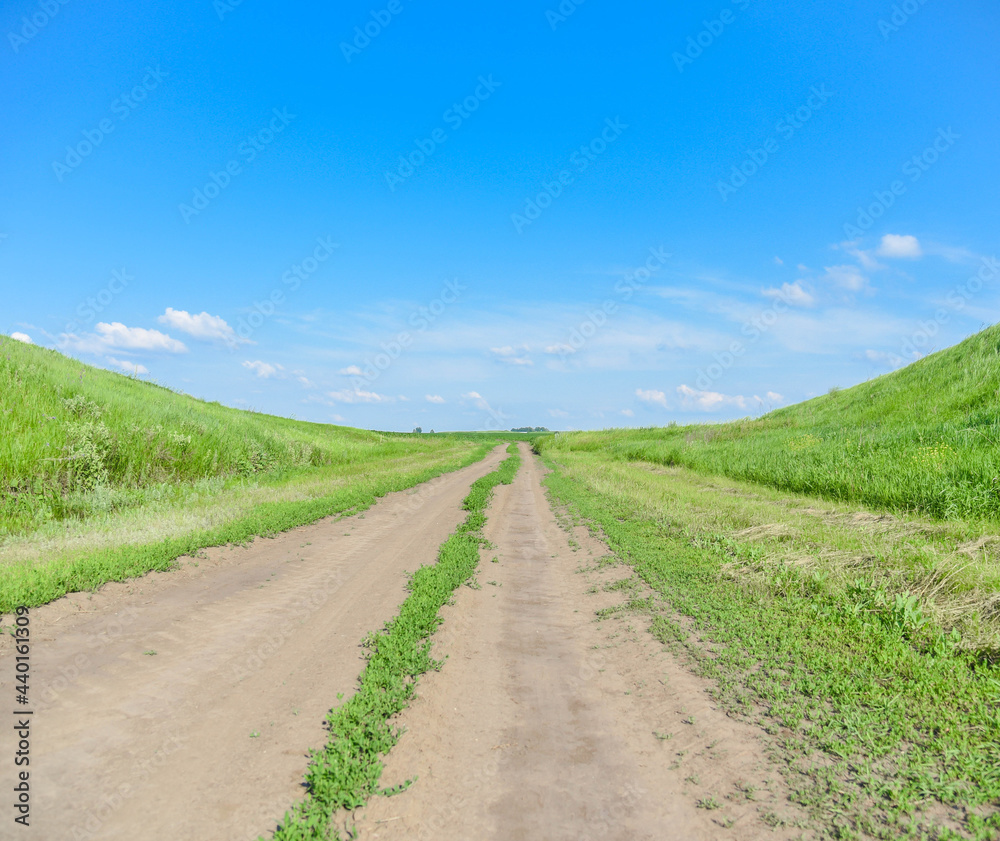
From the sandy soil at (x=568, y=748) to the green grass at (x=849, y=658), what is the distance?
390 millimetres

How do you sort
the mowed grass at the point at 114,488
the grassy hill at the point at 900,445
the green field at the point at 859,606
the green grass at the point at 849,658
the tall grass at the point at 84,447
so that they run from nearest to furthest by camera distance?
the green grass at the point at 849,658 → the green field at the point at 859,606 → the mowed grass at the point at 114,488 → the grassy hill at the point at 900,445 → the tall grass at the point at 84,447

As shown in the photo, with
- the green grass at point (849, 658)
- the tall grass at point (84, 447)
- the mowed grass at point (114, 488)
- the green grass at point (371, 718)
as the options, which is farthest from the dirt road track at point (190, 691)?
the tall grass at point (84, 447)

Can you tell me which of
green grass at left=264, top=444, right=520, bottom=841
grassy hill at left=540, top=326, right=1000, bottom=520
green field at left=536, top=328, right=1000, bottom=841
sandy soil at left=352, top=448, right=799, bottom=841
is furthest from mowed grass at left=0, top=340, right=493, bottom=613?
grassy hill at left=540, top=326, right=1000, bottom=520

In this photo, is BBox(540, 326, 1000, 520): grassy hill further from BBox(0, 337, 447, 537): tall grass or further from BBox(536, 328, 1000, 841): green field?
BBox(0, 337, 447, 537): tall grass

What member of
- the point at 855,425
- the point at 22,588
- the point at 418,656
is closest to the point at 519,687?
the point at 418,656

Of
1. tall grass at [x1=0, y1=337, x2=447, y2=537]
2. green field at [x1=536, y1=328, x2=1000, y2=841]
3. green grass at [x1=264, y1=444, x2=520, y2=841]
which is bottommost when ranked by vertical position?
green grass at [x1=264, y1=444, x2=520, y2=841]

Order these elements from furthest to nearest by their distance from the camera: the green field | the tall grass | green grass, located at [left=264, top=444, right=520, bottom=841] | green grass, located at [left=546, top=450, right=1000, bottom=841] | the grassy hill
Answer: the tall grass < the grassy hill < the green field < green grass, located at [left=546, top=450, right=1000, bottom=841] < green grass, located at [left=264, top=444, right=520, bottom=841]

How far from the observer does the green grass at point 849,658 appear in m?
3.51

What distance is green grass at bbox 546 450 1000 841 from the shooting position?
3512 mm

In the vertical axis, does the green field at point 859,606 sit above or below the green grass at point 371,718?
above

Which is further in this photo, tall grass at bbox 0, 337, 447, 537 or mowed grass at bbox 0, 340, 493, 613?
tall grass at bbox 0, 337, 447, 537

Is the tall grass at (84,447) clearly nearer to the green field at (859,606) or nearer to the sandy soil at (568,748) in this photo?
the sandy soil at (568,748)

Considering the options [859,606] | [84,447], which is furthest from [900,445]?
[84,447]

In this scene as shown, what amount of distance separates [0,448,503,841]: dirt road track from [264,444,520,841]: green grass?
0.18m
